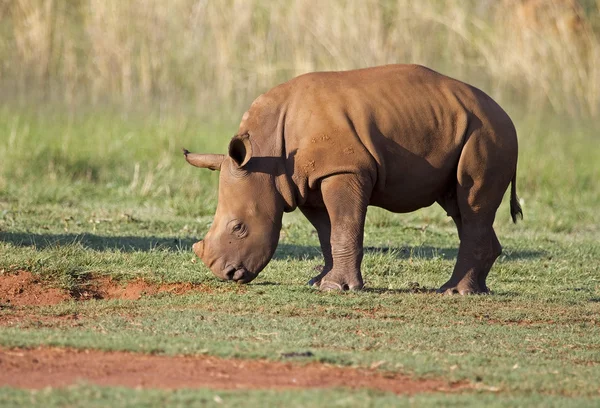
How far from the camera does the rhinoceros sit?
7961 millimetres

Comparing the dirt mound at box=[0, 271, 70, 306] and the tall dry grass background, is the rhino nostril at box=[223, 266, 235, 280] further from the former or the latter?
the tall dry grass background

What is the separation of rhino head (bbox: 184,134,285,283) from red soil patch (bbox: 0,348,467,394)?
2.19 metres

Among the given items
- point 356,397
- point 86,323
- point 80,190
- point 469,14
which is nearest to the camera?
point 356,397

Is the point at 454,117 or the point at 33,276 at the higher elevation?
the point at 454,117

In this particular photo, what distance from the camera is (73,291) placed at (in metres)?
8.19

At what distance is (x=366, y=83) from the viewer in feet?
27.1

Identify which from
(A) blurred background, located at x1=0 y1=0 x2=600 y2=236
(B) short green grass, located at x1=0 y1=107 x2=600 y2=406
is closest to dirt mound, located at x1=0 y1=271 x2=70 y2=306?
(B) short green grass, located at x1=0 y1=107 x2=600 y2=406

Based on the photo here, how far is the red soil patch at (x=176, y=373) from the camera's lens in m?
5.40

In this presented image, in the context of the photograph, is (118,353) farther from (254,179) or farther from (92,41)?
(92,41)

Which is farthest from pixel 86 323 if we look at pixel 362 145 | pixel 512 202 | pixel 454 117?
pixel 512 202

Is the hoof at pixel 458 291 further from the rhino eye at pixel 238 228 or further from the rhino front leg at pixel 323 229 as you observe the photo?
the rhino eye at pixel 238 228

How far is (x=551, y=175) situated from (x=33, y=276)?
904cm

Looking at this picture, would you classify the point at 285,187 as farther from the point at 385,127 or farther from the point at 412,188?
the point at 412,188

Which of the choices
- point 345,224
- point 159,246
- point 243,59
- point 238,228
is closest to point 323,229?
point 345,224
